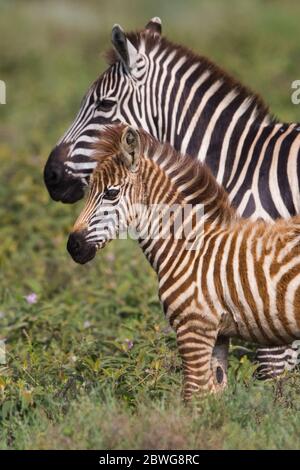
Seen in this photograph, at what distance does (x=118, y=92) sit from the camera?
723 centimetres

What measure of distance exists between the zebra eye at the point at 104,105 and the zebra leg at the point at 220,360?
2.11m

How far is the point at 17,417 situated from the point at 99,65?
19.0 m

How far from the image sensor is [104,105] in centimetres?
730

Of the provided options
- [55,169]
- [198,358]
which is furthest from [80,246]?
[55,169]

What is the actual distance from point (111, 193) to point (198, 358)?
3.92ft

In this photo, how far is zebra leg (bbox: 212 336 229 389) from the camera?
6035mm

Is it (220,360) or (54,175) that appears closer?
(220,360)

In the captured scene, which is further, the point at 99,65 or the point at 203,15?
the point at 203,15

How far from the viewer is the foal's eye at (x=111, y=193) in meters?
6.13

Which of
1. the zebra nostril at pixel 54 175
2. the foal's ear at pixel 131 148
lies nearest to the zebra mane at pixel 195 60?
the zebra nostril at pixel 54 175

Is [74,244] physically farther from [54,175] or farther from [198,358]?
[54,175]
